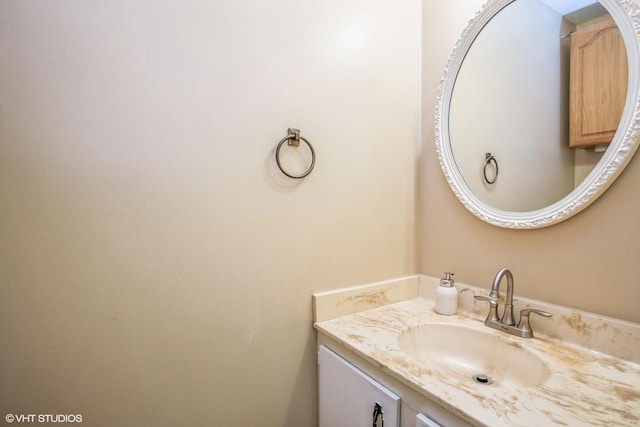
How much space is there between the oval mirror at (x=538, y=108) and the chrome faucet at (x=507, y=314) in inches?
7.9

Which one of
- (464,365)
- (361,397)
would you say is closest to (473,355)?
(464,365)

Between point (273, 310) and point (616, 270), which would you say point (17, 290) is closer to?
point (273, 310)

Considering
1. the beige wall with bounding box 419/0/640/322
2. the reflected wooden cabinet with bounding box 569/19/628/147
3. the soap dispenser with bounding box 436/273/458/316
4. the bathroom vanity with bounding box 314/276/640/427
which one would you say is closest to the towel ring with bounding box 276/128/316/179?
the bathroom vanity with bounding box 314/276/640/427

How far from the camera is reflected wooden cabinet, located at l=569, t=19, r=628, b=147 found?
811 mm

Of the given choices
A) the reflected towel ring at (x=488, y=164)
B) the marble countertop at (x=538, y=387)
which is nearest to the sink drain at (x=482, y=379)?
the marble countertop at (x=538, y=387)

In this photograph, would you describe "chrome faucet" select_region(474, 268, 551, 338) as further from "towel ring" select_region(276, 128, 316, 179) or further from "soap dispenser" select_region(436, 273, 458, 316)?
"towel ring" select_region(276, 128, 316, 179)

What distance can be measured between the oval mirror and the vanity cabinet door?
2.32 feet

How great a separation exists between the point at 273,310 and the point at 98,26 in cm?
96

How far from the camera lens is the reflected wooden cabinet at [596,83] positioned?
0.81m

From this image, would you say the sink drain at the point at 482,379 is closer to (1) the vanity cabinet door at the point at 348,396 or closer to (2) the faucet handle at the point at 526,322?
(2) the faucet handle at the point at 526,322

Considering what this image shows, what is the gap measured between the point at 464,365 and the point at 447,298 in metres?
0.23

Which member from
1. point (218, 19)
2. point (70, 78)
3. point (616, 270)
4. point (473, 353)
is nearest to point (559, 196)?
point (616, 270)

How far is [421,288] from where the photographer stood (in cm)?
135

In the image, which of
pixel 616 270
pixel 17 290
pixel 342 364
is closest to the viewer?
pixel 17 290
